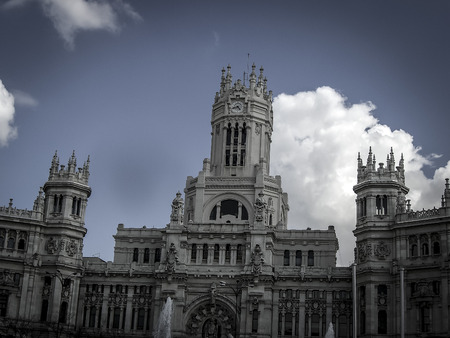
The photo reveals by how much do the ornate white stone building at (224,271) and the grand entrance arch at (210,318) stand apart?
0.44 ft

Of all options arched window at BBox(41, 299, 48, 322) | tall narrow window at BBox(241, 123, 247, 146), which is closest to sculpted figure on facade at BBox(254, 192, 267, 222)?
tall narrow window at BBox(241, 123, 247, 146)

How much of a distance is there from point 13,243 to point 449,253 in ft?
184

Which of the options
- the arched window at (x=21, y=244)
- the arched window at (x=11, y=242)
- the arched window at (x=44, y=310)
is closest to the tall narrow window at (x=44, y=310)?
the arched window at (x=44, y=310)

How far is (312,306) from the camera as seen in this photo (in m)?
102

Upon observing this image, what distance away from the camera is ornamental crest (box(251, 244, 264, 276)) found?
101 m

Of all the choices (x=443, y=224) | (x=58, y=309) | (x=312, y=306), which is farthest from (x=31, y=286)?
(x=443, y=224)

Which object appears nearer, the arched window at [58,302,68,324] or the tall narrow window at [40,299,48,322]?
the tall narrow window at [40,299,48,322]

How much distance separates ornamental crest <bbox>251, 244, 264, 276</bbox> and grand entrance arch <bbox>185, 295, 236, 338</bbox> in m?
5.76

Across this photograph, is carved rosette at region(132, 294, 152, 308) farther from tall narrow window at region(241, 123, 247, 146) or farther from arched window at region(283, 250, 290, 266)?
tall narrow window at region(241, 123, 247, 146)

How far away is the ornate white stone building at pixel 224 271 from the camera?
94.5 m

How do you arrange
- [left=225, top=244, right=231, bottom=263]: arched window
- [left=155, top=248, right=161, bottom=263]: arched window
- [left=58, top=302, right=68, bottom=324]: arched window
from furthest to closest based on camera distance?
[left=155, top=248, right=161, bottom=263]: arched window < [left=225, top=244, right=231, bottom=263]: arched window < [left=58, top=302, right=68, bottom=324]: arched window

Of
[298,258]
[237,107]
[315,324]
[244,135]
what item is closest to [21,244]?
[244,135]

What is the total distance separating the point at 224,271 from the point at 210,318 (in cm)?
647

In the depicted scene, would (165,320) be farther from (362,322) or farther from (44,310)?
(362,322)
